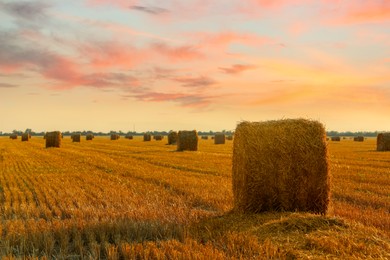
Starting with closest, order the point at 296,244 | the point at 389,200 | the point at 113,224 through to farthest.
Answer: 1. the point at 296,244
2. the point at 113,224
3. the point at 389,200

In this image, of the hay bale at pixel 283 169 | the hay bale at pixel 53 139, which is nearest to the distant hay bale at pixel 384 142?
the hay bale at pixel 53 139

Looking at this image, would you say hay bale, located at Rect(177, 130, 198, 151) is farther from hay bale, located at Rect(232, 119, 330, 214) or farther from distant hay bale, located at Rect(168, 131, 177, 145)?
hay bale, located at Rect(232, 119, 330, 214)

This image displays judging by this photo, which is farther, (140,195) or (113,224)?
(140,195)

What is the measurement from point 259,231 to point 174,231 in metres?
1.59

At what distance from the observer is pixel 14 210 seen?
11.5m

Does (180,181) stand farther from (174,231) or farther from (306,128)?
(174,231)

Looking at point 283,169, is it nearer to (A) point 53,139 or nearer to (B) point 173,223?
(B) point 173,223

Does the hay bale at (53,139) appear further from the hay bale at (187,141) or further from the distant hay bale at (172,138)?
the hay bale at (187,141)

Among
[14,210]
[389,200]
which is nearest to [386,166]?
[389,200]

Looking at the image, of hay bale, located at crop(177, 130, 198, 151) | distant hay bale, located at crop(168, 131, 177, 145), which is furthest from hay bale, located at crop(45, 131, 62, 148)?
hay bale, located at crop(177, 130, 198, 151)

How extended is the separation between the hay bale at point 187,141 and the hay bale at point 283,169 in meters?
25.1

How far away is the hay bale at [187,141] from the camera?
119 feet

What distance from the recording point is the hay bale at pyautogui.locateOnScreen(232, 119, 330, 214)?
10555 mm

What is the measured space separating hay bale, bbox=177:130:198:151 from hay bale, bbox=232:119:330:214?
25072 mm
